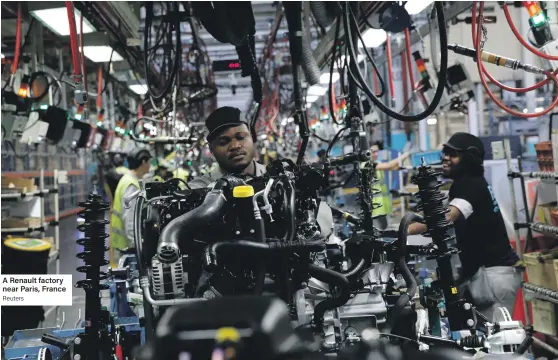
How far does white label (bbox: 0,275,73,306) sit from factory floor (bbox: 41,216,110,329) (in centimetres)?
4

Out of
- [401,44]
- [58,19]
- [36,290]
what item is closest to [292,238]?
[36,290]

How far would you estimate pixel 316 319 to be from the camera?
6.33ft

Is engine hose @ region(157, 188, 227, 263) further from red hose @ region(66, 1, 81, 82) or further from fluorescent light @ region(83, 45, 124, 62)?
fluorescent light @ region(83, 45, 124, 62)

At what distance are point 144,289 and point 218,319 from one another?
0.74m

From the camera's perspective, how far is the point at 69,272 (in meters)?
3.97

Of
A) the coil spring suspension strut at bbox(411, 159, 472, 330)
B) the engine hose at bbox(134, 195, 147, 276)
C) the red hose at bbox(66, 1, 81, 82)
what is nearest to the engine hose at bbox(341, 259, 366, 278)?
the coil spring suspension strut at bbox(411, 159, 472, 330)

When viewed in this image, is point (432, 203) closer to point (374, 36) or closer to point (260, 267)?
point (260, 267)

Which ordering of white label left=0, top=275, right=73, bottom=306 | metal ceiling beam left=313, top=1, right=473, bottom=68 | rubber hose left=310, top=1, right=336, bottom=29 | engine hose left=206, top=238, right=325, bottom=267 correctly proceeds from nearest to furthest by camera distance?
1. engine hose left=206, top=238, right=325, bottom=267
2. white label left=0, top=275, right=73, bottom=306
3. rubber hose left=310, top=1, right=336, bottom=29
4. metal ceiling beam left=313, top=1, right=473, bottom=68

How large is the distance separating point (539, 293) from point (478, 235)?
70cm

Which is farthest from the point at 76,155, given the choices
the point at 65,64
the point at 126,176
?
the point at 126,176

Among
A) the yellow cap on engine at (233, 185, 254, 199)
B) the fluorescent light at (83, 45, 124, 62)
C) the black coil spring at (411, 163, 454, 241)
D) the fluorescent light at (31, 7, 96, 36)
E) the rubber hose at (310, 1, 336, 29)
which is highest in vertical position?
the fluorescent light at (83, 45, 124, 62)

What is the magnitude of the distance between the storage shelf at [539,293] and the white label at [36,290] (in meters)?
3.12

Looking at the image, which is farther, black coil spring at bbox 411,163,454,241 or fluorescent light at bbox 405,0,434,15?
fluorescent light at bbox 405,0,434,15

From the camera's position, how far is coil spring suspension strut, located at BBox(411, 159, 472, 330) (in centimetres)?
197
